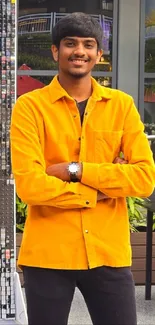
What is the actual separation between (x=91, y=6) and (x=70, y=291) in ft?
24.1

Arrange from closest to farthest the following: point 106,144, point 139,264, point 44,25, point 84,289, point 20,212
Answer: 1. point 84,289
2. point 106,144
3. point 139,264
4. point 20,212
5. point 44,25

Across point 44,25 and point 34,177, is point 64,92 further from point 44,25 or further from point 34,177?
point 44,25

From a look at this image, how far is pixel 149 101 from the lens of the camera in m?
9.83

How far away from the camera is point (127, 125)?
2.98 meters

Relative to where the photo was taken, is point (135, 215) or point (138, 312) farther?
point (135, 215)

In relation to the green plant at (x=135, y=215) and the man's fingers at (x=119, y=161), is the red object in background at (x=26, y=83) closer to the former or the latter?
the green plant at (x=135, y=215)

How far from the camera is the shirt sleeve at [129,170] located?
2867 mm

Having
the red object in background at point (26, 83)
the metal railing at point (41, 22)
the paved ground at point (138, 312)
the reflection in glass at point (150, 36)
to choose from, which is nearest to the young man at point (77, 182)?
the paved ground at point (138, 312)

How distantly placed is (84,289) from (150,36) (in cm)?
A: 727

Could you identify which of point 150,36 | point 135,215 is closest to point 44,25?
point 150,36

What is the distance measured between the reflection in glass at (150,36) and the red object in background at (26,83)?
5.03 feet

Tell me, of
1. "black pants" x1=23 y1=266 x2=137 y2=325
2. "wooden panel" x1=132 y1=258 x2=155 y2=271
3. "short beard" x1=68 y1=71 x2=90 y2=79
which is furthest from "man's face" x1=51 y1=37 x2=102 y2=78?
"wooden panel" x1=132 y1=258 x2=155 y2=271

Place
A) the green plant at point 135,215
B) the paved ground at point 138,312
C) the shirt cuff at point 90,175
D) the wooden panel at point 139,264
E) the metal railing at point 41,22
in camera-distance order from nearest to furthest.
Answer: the shirt cuff at point 90,175
the paved ground at point 138,312
the wooden panel at point 139,264
the green plant at point 135,215
the metal railing at point 41,22

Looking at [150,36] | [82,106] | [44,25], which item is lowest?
[82,106]
